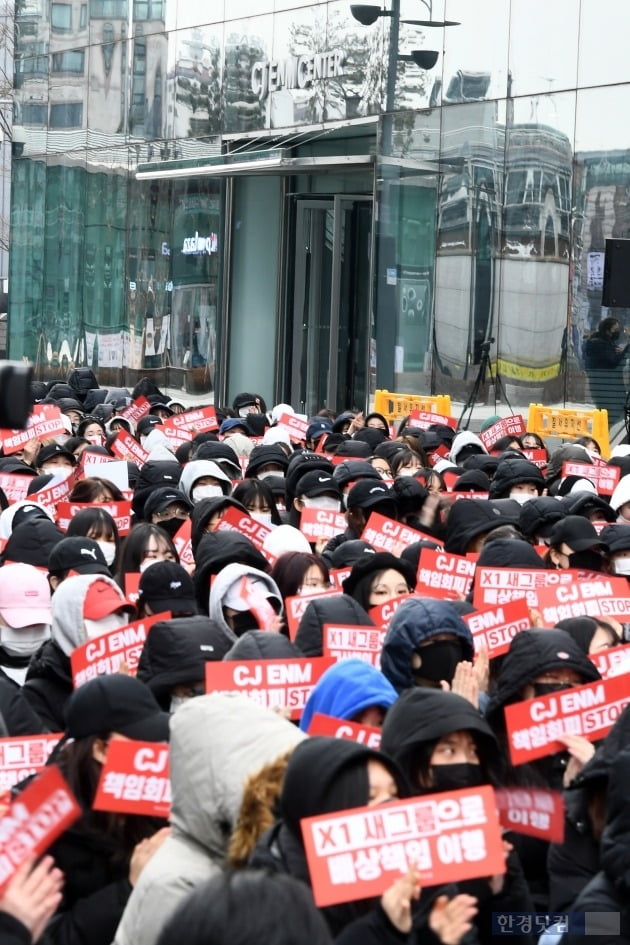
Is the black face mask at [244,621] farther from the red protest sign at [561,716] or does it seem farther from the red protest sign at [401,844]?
the red protest sign at [401,844]

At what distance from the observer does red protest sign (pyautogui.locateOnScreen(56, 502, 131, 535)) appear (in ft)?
37.4

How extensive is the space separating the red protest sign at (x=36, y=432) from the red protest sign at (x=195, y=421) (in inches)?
62.8

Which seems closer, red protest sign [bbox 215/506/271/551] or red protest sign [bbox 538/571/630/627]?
red protest sign [bbox 538/571/630/627]

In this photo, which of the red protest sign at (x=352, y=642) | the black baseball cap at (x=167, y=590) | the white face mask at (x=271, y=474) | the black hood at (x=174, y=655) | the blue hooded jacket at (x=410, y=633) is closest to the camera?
the black hood at (x=174, y=655)

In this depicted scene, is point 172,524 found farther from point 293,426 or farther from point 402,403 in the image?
point 402,403

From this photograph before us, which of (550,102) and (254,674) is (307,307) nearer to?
(550,102)

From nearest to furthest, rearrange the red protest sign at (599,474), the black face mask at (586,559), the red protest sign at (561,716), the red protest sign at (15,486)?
the red protest sign at (561,716) < the black face mask at (586,559) < the red protest sign at (15,486) < the red protest sign at (599,474)

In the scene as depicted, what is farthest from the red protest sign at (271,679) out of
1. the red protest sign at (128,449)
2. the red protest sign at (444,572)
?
the red protest sign at (128,449)

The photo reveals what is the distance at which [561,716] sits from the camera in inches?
226

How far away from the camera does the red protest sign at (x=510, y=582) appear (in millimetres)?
8578

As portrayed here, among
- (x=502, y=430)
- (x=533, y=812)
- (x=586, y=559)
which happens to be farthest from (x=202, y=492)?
(x=533, y=812)

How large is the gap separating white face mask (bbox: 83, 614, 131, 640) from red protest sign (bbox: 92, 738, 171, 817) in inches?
82.5

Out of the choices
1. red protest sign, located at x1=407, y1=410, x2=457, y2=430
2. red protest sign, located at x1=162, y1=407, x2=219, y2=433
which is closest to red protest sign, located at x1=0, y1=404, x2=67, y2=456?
red protest sign, located at x1=162, y1=407, x2=219, y2=433

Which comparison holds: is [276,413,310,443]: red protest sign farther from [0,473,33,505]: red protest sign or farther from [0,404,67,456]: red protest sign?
[0,473,33,505]: red protest sign
